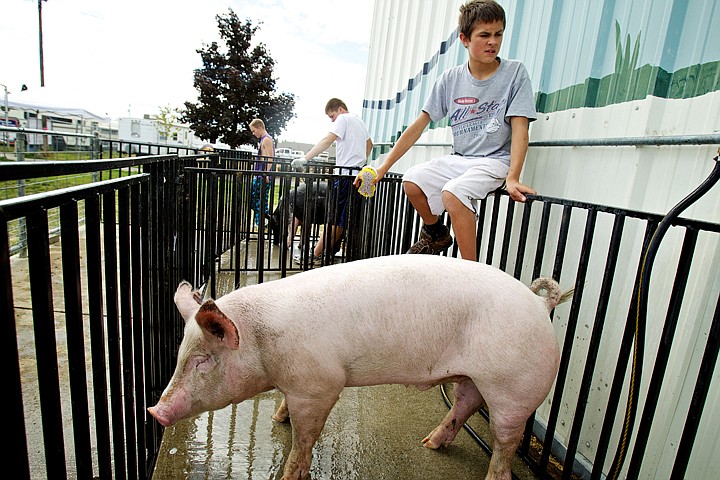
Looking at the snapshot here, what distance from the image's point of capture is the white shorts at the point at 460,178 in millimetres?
2596

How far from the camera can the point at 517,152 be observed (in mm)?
2596

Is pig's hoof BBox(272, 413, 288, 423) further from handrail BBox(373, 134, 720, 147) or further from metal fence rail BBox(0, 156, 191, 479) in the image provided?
handrail BBox(373, 134, 720, 147)

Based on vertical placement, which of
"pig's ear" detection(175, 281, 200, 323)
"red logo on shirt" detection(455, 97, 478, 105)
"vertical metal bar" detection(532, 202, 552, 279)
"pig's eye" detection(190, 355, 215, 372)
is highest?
"red logo on shirt" detection(455, 97, 478, 105)

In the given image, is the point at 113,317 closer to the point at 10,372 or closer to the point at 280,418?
the point at 10,372

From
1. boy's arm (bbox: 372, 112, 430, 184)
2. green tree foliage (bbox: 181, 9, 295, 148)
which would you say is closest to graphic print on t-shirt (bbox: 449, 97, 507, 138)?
boy's arm (bbox: 372, 112, 430, 184)

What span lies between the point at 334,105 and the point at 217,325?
5.04 m

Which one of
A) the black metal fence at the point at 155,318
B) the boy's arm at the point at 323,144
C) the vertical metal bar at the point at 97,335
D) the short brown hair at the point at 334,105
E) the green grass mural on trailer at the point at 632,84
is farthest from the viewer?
the short brown hair at the point at 334,105

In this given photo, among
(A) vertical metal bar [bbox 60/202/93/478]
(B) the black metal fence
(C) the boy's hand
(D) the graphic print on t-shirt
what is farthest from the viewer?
(D) the graphic print on t-shirt

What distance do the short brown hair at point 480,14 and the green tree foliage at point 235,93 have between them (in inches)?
695

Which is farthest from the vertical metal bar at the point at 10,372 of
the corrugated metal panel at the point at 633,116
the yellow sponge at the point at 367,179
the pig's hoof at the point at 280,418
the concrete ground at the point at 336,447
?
the yellow sponge at the point at 367,179

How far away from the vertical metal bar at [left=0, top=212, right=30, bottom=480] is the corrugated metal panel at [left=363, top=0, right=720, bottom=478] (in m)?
2.27

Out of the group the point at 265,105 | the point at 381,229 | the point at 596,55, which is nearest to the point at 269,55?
the point at 265,105

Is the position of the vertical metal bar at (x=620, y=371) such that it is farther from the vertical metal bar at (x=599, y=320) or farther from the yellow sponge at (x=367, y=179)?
the yellow sponge at (x=367, y=179)

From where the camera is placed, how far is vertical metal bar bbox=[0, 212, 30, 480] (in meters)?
0.81
